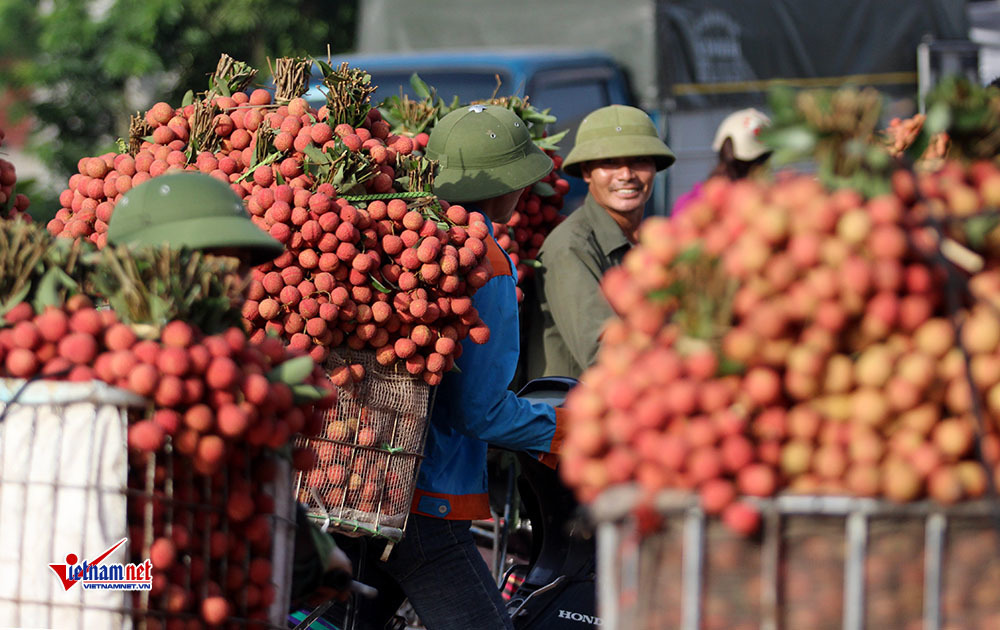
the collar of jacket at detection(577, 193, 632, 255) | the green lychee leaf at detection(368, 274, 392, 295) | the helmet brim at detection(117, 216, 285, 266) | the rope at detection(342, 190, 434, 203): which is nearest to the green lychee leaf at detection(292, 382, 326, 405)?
the helmet brim at detection(117, 216, 285, 266)

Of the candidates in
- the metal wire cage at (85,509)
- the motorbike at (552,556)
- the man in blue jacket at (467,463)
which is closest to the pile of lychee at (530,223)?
the motorbike at (552,556)

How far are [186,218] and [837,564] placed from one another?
1.35 metres

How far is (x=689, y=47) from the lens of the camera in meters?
7.76

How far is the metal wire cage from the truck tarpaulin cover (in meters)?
6.32

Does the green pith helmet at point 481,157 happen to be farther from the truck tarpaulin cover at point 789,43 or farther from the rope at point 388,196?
the truck tarpaulin cover at point 789,43

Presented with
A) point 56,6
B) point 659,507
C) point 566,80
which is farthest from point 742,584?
point 56,6

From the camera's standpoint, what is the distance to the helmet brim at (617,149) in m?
4.41

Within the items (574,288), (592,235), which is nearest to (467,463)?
(574,288)

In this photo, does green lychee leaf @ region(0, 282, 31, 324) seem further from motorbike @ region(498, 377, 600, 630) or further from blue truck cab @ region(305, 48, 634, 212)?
blue truck cab @ region(305, 48, 634, 212)

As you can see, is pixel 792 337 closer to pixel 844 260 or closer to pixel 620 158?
pixel 844 260

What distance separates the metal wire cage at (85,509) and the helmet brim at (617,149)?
2.82m

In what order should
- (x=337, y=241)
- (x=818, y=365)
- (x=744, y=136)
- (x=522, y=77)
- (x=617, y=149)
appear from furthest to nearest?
(x=522, y=77)
(x=744, y=136)
(x=617, y=149)
(x=337, y=241)
(x=818, y=365)

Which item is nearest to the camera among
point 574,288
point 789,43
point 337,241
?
point 337,241

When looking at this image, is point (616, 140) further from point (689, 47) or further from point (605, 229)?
point (689, 47)
